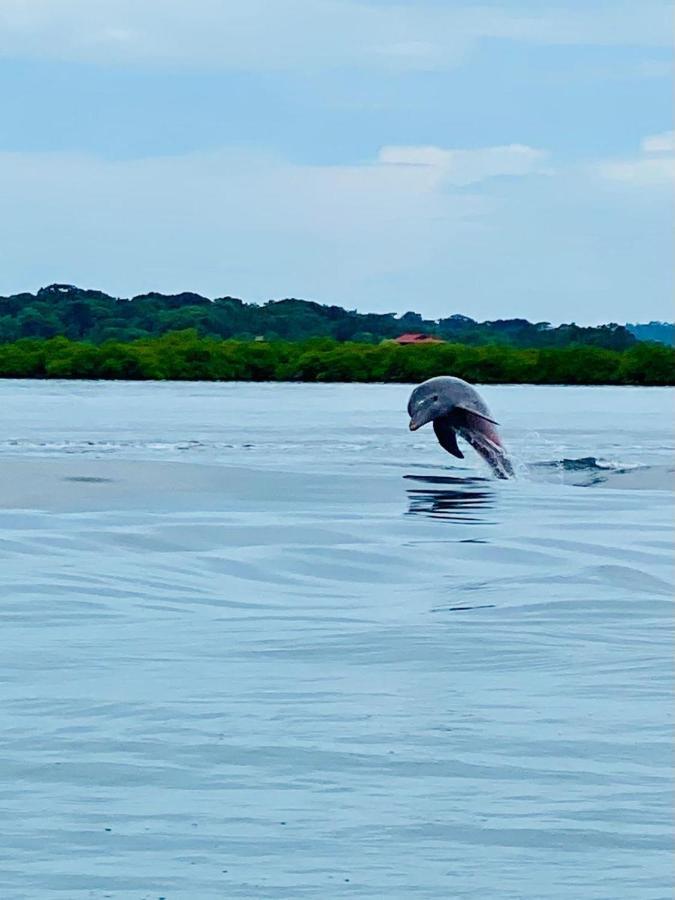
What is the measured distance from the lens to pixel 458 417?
25109 millimetres

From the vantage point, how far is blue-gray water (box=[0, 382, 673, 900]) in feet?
22.6

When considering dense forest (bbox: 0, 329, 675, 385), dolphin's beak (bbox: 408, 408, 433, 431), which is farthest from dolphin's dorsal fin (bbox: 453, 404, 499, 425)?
dense forest (bbox: 0, 329, 675, 385)

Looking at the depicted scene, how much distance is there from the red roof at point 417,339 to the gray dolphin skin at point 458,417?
54197mm

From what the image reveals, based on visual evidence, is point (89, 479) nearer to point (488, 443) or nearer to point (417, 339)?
point (488, 443)

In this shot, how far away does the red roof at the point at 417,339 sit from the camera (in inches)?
3165

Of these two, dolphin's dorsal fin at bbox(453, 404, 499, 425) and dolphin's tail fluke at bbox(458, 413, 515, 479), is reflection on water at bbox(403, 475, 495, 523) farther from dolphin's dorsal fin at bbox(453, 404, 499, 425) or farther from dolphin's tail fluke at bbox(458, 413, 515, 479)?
dolphin's dorsal fin at bbox(453, 404, 499, 425)

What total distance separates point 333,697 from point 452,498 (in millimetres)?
12005

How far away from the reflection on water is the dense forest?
50.4 m

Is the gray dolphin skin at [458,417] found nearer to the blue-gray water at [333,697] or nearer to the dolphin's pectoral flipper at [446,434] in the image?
the dolphin's pectoral flipper at [446,434]

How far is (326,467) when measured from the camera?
85.0 feet

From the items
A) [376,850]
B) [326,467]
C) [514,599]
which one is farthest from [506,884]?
[326,467]

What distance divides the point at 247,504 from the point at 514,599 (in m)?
7.60

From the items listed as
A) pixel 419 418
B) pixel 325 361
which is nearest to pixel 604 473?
pixel 419 418

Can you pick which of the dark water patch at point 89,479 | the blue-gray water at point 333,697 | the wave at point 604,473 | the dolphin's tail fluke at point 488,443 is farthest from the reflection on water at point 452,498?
the dark water patch at point 89,479
